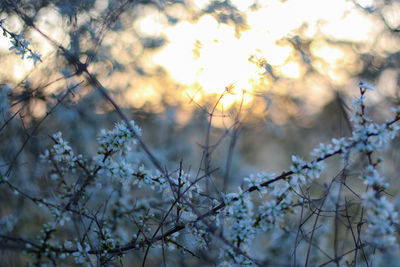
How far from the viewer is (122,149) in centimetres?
192

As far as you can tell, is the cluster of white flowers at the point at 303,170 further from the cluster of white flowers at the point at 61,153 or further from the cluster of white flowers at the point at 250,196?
the cluster of white flowers at the point at 61,153

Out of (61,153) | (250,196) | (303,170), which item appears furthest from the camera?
(61,153)

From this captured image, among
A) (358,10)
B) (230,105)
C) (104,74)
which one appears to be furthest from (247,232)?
(358,10)

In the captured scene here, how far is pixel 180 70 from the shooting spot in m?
4.26

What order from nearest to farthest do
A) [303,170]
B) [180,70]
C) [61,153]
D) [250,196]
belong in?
[303,170] < [250,196] < [61,153] < [180,70]

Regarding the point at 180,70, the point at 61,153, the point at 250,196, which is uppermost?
the point at 180,70

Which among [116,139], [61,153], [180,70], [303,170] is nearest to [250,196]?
[303,170]

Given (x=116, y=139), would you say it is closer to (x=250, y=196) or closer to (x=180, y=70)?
(x=250, y=196)

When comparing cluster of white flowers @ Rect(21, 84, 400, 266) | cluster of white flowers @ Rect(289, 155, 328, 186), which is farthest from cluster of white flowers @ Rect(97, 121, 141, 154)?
cluster of white flowers @ Rect(289, 155, 328, 186)

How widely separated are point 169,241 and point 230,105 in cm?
102

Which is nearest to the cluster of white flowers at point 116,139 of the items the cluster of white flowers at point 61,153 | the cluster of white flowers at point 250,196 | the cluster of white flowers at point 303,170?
the cluster of white flowers at point 250,196

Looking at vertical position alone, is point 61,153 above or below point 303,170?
above

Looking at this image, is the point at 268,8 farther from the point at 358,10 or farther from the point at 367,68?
the point at 367,68

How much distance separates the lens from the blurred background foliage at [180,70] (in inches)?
109
